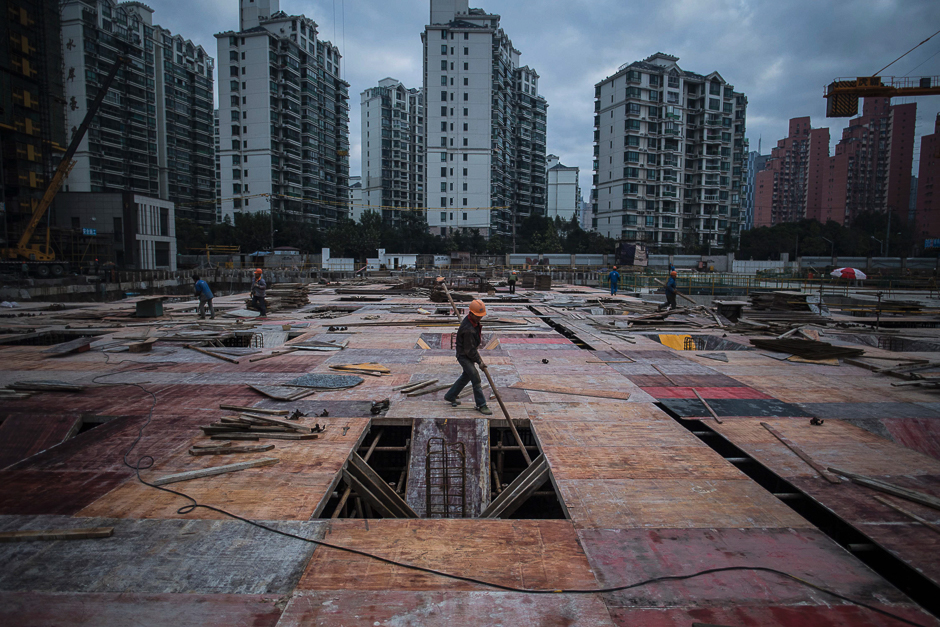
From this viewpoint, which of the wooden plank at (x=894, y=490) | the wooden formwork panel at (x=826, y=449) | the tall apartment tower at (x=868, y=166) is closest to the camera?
the wooden plank at (x=894, y=490)

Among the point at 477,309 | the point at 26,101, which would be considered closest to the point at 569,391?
the point at 477,309

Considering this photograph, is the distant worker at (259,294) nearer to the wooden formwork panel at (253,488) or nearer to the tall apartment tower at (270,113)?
the wooden formwork panel at (253,488)

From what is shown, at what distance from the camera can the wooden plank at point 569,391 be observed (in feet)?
29.0

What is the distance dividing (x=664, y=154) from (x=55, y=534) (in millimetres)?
84930

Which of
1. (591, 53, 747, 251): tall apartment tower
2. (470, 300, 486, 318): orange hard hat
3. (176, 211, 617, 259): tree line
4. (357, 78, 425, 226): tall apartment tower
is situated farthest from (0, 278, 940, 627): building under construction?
(357, 78, 425, 226): tall apartment tower

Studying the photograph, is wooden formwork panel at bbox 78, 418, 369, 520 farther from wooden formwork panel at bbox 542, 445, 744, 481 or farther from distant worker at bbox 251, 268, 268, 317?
distant worker at bbox 251, 268, 268, 317

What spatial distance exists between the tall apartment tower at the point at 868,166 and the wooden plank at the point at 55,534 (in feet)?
397

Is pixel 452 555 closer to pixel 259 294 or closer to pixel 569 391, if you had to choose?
pixel 569 391

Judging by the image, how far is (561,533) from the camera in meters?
4.59

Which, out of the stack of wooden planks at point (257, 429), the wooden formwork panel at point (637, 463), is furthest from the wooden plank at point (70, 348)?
the wooden formwork panel at point (637, 463)

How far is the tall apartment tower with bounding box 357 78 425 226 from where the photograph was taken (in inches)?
4126

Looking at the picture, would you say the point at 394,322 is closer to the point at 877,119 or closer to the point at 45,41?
the point at 45,41

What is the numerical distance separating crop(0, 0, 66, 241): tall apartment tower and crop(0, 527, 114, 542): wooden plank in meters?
46.5

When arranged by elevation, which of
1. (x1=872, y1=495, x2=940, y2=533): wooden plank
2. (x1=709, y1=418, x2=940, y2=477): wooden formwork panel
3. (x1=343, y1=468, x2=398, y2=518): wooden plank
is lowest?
(x1=343, y1=468, x2=398, y2=518): wooden plank
